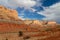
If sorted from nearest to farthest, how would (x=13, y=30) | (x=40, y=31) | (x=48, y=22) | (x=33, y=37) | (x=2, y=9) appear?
(x=13, y=30) < (x=33, y=37) < (x=40, y=31) < (x=2, y=9) < (x=48, y=22)

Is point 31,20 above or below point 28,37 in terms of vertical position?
above

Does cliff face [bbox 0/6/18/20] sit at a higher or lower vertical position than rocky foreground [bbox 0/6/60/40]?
higher

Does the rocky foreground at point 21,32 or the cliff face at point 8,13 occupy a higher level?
the cliff face at point 8,13

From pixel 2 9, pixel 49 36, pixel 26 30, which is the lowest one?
pixel 49 36

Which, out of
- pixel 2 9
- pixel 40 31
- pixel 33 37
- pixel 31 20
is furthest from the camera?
pixel 31 20

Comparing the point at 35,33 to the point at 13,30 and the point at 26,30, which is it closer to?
the point at 26,30

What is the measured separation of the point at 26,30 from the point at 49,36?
2.63 metres

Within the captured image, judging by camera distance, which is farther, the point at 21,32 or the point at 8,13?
the point at 8,13

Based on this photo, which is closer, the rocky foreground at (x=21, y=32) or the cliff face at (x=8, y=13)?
the rocky foreground at (x=21, y=32)

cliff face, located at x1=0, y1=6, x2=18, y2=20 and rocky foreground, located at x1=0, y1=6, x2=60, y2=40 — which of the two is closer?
rocky foreground, located at x1=0, y1=6, x2=60, y2=40

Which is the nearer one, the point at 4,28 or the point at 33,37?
the point at 4,28

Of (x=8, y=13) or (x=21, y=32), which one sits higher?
(x=8, y=13)

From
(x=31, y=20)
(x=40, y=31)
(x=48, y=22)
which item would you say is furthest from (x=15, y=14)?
(x=40, y=31)

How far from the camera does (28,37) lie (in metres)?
12.9
